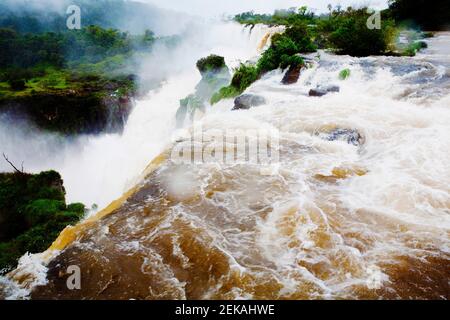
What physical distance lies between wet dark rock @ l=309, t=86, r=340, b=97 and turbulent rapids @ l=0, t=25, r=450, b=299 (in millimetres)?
2808

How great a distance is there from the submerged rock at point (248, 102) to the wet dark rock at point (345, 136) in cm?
355

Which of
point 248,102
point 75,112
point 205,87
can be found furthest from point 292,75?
point 75,112

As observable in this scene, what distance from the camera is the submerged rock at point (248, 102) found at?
12684mm

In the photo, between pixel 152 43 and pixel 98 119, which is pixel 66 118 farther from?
pixel 152 43

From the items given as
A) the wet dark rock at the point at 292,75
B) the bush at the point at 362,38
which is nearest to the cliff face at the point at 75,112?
the wet dark rock at the point at 292,75

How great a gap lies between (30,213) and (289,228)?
12.1m

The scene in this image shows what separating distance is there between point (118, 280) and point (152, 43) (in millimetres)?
50793

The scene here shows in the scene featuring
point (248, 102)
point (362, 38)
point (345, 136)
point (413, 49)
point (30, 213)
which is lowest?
point (30, 213)

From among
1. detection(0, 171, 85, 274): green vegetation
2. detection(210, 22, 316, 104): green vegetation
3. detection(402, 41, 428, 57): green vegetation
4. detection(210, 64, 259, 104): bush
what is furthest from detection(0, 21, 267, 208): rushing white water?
detection(402, 41, 428, 57): green vegetation

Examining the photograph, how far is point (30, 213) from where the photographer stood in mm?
13898

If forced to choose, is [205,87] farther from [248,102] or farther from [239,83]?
[248,102]

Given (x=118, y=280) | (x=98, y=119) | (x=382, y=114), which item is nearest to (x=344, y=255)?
(x=118, y=280)

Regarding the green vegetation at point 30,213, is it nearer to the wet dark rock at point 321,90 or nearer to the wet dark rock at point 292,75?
the wet dark rock at point 321,90

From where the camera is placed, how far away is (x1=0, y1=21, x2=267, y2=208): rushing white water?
67.4ft
